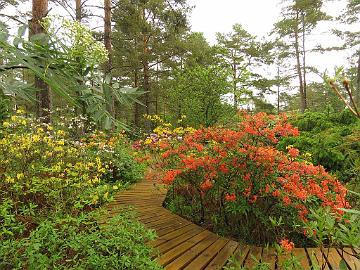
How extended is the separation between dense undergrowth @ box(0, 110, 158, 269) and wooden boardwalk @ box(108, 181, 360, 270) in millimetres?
360

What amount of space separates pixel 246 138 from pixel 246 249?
1.55 m

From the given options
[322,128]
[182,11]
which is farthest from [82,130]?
[182,11]

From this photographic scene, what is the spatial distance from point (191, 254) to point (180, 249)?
0.17 metres

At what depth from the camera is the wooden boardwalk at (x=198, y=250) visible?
3162 millimetres

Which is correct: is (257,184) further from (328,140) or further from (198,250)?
(328,140)

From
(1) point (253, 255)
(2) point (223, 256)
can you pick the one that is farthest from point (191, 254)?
(1) point (253, 255)

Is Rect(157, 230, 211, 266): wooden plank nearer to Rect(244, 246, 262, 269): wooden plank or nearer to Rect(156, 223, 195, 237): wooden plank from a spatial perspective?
Rect(156, 223, 195, 237): wooden plank

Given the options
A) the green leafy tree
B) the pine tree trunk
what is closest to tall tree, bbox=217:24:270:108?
the pine tree trunk

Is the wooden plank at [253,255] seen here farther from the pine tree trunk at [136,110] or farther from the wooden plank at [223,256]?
the pine tree trunk at [136,110]

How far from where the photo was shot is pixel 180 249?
350 cm

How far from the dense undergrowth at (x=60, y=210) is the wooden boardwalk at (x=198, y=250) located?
0.36 m

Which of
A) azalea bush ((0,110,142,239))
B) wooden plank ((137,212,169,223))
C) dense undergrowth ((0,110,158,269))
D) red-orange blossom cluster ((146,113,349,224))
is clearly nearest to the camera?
dense undergrowth ((0,110,158,269))

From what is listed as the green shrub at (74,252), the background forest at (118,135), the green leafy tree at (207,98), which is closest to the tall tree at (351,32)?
the background forest at (118,135)

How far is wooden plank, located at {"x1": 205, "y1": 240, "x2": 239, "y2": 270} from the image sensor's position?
10.3 ft
